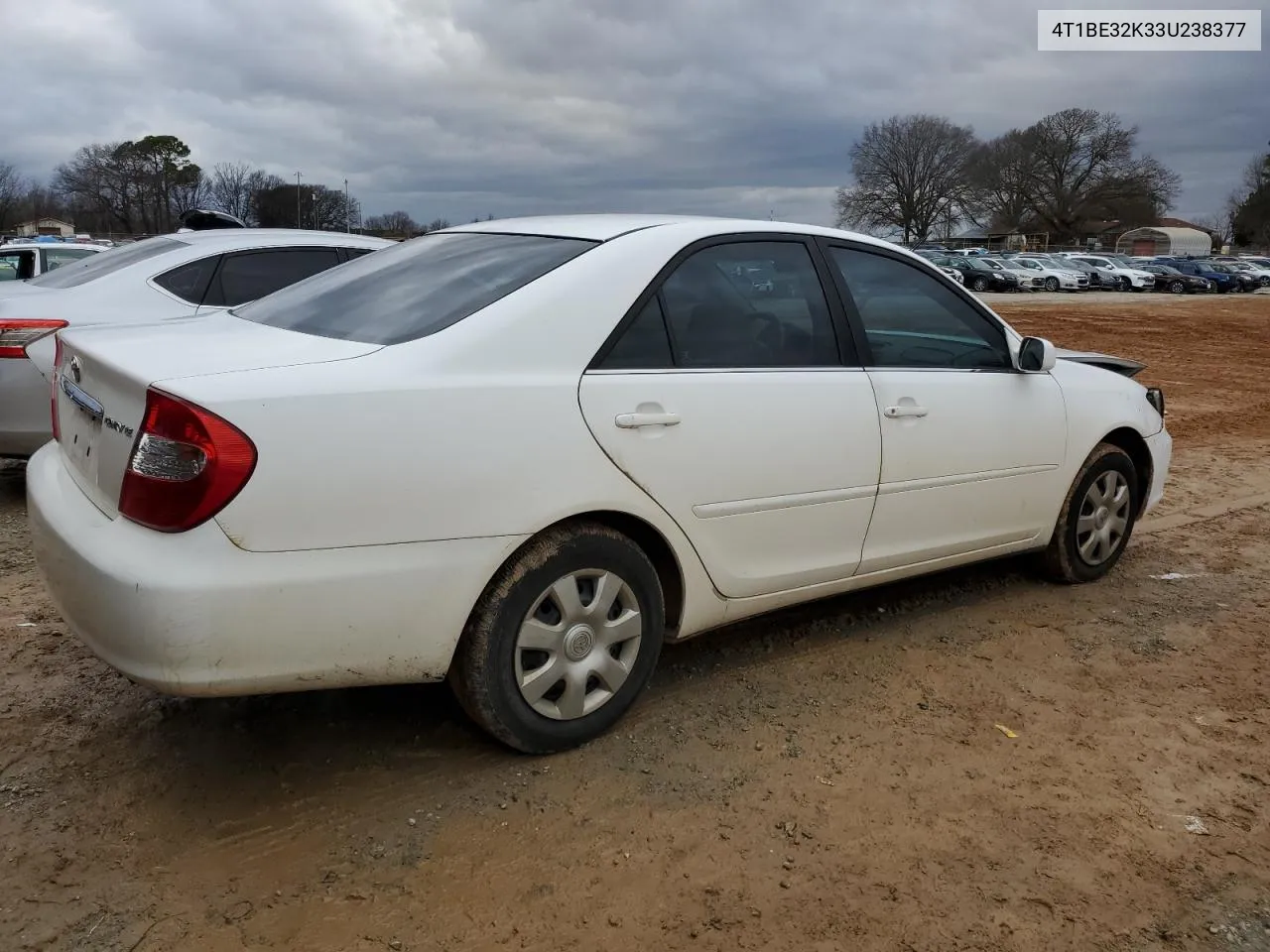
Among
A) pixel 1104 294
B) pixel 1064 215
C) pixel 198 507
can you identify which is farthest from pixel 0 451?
pixel 1064 215

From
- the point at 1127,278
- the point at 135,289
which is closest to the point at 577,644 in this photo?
the point at 135,289

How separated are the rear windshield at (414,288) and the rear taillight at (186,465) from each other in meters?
0.58

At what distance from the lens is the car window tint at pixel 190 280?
20.2ft

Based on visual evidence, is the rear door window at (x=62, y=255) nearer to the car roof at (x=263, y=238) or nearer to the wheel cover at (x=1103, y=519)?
the car roof at (x=263, y=238)

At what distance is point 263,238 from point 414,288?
3722mm

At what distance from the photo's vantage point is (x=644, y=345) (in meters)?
3.21

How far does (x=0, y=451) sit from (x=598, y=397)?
4121 mm

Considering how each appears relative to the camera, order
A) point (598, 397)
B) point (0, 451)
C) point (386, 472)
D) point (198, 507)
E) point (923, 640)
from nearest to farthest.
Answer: point (198, 507) → point (386, 472) → point (598, 397) → point (923, 640) → point (0, 451)

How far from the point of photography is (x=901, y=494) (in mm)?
3879

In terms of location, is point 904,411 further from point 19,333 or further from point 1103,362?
point 19,333

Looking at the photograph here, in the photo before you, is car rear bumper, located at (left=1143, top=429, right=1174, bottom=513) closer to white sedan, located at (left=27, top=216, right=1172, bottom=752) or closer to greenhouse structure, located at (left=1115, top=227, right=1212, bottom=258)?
white sedan, located at (left=27, top=216, right=1172, bottom=752)

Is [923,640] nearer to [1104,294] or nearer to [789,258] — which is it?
[789,258]

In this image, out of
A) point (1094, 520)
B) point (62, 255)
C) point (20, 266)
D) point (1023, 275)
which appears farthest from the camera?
point (1023, 275)

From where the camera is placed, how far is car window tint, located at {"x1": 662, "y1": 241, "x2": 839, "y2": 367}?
3369 mm
